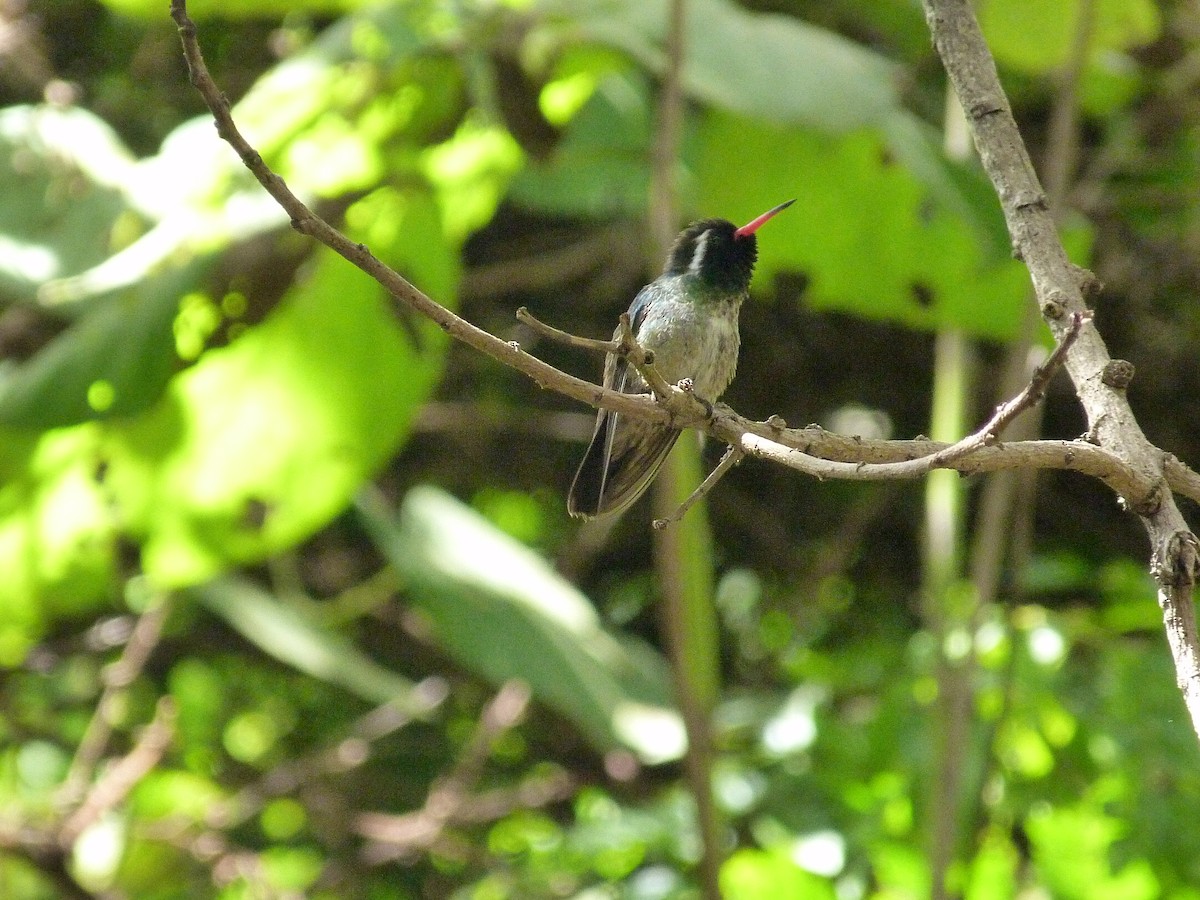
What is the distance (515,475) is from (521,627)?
1.54m

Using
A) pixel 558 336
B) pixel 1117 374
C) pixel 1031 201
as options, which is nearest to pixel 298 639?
pixel 558 336

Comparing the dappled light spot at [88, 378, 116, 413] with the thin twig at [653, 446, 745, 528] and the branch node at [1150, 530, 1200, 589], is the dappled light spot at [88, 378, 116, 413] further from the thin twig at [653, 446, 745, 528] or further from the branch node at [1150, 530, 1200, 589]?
the branch node at [1150, 530, 1200, 589]

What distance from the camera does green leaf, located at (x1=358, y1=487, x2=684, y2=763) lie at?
12.8ft

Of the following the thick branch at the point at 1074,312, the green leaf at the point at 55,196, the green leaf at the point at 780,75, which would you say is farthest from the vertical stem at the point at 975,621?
the green leaf at the point at 55,196

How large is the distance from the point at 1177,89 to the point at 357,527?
333 cm

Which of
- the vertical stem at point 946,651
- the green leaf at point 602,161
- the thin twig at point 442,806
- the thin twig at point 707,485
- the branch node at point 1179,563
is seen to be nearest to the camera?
the branch node at point 1179,563

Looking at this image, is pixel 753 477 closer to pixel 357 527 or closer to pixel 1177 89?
pixel 357 527

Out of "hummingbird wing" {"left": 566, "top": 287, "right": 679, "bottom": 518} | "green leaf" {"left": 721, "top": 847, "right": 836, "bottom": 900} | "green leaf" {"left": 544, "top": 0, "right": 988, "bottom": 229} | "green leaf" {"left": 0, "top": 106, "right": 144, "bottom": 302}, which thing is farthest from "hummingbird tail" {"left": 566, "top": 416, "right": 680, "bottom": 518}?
"green leaf" {"left": 0, "top": 106, "right": 144, "bottom": 302}

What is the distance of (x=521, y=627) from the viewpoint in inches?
158

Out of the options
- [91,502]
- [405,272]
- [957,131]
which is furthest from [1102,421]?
[91,502]

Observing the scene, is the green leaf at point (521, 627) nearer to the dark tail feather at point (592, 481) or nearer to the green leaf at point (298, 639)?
the green leaf at point (298, 639)

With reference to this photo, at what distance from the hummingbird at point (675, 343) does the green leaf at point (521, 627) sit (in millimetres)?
893

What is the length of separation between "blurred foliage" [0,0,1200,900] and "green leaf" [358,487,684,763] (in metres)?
0.02

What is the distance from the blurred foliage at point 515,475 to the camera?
3324mm
